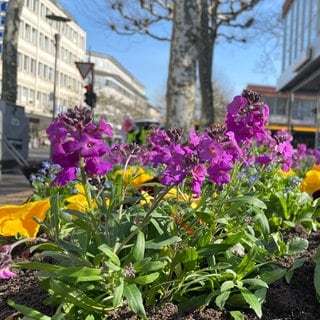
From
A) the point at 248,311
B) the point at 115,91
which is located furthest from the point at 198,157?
the point at 115,91

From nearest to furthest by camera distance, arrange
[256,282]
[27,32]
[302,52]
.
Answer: [256,282] < [302,52] < [27,32]

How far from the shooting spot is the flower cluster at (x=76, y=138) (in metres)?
1.77

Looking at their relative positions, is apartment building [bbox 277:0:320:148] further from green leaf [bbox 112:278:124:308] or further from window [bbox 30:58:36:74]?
window [bbox 30:58:36:74]

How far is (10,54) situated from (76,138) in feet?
46.2

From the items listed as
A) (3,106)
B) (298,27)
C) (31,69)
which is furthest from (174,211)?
(31,69)

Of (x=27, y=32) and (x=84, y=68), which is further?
(x=27, y=32)

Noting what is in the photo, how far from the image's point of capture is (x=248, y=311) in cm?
219

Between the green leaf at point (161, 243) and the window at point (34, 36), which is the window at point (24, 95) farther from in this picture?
the green leaf at point (161, 243)

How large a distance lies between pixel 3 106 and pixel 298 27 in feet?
65.3

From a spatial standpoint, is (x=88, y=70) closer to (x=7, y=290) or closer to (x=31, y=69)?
(x=7, y=290)

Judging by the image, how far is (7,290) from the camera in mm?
2467

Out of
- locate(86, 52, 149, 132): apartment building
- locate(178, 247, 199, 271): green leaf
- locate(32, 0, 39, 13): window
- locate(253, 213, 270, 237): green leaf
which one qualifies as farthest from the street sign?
locate(32, 0, 39, 13): window

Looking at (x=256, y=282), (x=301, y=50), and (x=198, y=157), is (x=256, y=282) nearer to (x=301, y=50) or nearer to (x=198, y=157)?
(x=198, y=157)

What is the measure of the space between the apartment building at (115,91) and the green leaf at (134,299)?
70.9 metres
